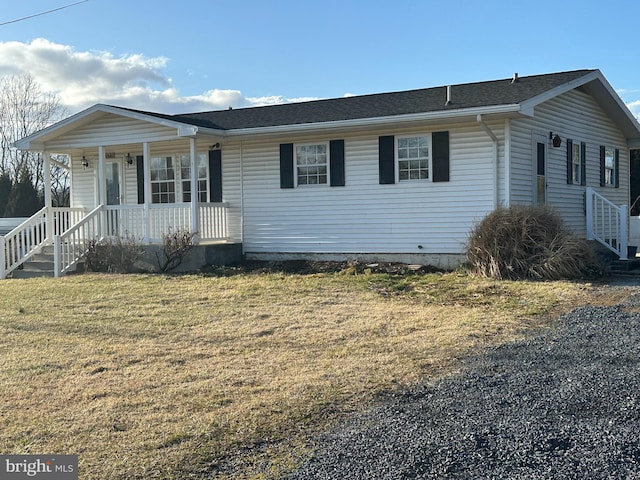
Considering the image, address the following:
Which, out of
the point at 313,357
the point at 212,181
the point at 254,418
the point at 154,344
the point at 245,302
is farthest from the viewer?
the point at 212,181

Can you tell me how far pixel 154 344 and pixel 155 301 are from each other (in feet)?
9.38

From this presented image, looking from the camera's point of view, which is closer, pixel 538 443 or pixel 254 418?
pixel 538 443

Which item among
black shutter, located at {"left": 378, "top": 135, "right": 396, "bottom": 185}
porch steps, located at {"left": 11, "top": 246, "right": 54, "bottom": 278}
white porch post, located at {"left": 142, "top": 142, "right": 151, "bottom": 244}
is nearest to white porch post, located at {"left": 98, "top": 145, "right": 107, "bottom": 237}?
white porch post, located at {"left": 142, "top": 142, "right": 151, "bottom": 244}

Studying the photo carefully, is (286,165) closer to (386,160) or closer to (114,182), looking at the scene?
(386,160)

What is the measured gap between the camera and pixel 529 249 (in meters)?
10.8

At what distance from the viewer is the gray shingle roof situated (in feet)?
39.6

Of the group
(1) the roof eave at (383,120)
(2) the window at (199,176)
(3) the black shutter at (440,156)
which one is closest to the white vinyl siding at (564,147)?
(1) the roof eave at (383,120)

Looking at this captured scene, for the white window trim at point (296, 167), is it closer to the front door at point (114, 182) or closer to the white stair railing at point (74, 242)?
the white stair railing at point (74, 242)

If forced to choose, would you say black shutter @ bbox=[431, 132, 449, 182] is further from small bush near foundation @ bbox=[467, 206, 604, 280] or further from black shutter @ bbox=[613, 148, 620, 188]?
black shutter @ bbox=[613, 148, 620, 188]

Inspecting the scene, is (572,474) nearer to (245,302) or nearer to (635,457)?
(635,457)

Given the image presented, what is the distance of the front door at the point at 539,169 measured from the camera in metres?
13.0

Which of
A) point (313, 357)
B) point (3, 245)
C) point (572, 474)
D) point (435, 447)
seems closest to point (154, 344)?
Result: point (313, 357)

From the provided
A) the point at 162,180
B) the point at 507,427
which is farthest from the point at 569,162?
the point at 507,427

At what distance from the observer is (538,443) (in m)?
3.70
